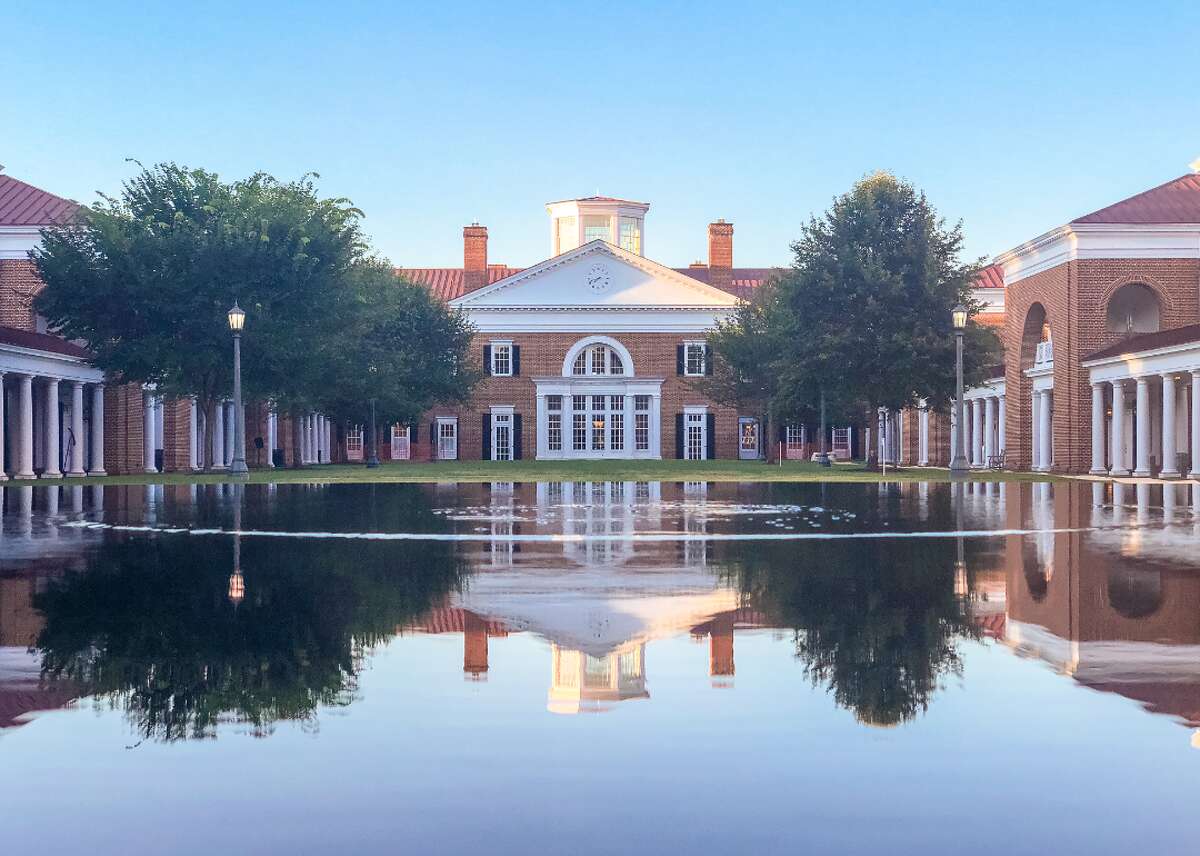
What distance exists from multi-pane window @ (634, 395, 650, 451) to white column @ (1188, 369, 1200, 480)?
46.6 metres

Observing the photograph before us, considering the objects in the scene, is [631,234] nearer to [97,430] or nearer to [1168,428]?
[97,430]

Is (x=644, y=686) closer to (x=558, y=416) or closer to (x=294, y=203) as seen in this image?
(x=294, y=203)

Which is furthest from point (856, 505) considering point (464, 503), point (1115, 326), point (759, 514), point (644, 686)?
point (1115, 326)

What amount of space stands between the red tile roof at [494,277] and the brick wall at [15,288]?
36943 millimetres

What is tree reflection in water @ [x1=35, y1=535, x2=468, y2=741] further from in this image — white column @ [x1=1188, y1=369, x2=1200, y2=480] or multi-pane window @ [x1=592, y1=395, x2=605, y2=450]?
multi-pane window @ [x1=592, y1=395, x2=605, y2=450]

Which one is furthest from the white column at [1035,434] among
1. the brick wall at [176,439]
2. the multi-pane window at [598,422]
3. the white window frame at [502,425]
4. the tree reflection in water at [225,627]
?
the tree reflection in water at [225,627]

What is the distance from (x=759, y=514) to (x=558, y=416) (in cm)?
6638

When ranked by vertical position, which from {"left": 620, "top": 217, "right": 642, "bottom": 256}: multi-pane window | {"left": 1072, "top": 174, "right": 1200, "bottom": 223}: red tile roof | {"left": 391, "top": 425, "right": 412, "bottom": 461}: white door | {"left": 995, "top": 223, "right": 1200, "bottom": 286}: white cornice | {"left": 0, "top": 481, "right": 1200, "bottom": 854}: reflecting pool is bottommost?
{"left": 0, "top": 481, "right": 1200, "bottom": 854}: reflecting pool

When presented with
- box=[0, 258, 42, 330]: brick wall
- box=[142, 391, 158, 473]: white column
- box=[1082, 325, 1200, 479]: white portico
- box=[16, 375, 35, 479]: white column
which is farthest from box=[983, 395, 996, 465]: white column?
box=[0, 258, 42, 330]: brick wall

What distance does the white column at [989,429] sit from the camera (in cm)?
6750

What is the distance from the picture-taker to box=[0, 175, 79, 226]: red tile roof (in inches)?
2184

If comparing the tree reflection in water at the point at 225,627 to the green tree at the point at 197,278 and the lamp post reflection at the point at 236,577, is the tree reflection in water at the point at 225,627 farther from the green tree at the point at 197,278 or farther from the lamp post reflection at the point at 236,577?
the green tree at the point at 197,278

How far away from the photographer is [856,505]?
26.2m

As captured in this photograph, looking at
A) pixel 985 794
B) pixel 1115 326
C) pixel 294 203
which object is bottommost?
pixel 985 794
